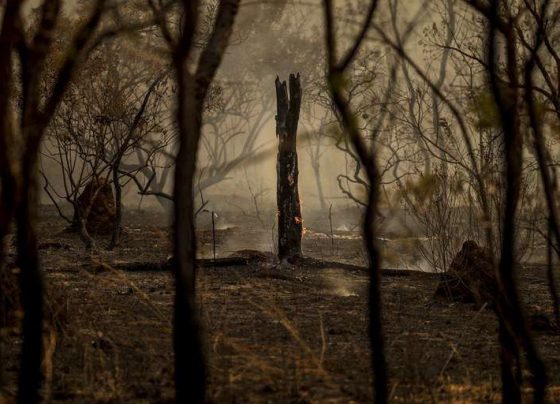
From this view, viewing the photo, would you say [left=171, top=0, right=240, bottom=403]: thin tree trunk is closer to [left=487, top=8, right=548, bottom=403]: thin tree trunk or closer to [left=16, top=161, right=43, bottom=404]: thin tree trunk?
[left=16, top=161, right=43, bottom=404]: thin tree trunk

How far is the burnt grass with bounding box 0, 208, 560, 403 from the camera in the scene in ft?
12.8

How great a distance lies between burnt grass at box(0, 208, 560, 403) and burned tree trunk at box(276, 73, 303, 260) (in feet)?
2.50

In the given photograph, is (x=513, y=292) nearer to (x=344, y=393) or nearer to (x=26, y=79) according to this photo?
(x=344, y=393)

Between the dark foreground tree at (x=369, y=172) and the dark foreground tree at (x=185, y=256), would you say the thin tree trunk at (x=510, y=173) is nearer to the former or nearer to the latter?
the dark foreground tree at (x=369, y=172)

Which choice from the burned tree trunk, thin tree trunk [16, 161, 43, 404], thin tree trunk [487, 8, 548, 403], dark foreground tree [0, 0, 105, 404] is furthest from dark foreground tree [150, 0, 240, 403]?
the burned tree trunk

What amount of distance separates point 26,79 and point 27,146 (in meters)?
0.31

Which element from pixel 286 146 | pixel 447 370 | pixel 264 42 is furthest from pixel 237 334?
pixel 264 42

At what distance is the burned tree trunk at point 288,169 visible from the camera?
11461 mm

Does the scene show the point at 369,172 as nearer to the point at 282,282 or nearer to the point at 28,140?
the point at 28,140

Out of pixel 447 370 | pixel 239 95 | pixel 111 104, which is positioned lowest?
pixel 447 370

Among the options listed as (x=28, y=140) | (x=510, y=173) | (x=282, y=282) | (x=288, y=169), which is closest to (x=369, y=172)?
(x=510, y=173)

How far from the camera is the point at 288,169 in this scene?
37.6 feet

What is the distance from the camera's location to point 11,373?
4.18 metres

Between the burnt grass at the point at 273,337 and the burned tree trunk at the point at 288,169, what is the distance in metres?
0.76
